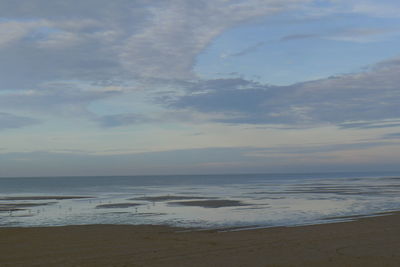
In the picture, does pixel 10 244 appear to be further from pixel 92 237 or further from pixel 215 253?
pixel 215 253

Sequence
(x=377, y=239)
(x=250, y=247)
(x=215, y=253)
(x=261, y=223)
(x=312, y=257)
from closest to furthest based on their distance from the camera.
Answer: (x=312, y=257) → (x=215, y=253) → (x=250, y=247) → (x=377, y=239) → (x=261, y=223)

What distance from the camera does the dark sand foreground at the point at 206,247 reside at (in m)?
13.4

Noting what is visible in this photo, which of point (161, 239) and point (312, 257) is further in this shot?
point (161, 239)

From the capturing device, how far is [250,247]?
15.8 m

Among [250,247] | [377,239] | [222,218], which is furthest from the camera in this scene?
[222,218]

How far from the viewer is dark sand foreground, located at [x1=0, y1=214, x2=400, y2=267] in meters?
13.4

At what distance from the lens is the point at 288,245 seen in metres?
16.1

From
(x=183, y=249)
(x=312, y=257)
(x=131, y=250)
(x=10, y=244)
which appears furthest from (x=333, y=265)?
(x=10, y=244)

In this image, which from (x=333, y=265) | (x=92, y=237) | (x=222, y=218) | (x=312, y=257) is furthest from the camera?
(x=222, y=218)

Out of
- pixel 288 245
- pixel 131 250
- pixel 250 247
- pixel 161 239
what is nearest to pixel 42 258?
pixel 131 250

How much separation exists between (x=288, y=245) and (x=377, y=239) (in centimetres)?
460

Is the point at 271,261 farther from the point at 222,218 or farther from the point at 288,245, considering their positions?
the point at 222,218

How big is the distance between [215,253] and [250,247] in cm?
185

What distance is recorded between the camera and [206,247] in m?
15.9
